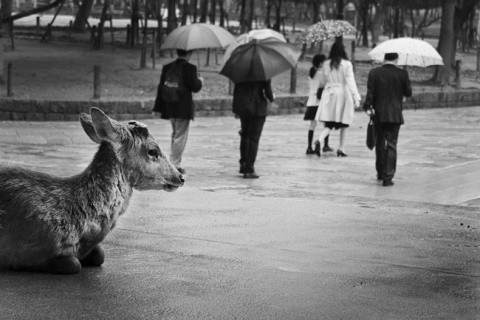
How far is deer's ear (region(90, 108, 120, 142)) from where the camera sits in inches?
261

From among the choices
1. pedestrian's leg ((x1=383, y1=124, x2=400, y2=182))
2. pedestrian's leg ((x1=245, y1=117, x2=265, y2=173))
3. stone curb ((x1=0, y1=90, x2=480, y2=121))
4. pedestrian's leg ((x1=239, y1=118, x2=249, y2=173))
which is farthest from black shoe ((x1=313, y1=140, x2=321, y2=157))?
stone curb ((x1=0, y1=90, x2=480, y2=121))

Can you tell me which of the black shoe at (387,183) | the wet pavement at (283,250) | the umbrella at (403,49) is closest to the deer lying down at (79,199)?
the wet pavement at (283,250)

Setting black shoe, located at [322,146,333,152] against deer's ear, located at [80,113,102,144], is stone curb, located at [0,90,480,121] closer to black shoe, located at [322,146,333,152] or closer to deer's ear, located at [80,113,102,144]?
black shoe, located at [322,146,333,152]

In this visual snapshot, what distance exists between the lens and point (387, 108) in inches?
547

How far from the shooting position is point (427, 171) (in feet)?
50.4

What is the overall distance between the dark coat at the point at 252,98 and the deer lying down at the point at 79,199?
7.27m

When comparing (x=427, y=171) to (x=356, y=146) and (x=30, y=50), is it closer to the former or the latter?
(x=356, y=146)

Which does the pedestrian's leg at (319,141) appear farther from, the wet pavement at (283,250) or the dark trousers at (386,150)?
the dark trousers at (386,150)

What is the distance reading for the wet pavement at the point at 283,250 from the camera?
20.8 feet

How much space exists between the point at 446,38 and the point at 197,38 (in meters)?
21.5

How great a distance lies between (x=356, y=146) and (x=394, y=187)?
560cm

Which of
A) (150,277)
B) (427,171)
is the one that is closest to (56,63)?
(427,171)

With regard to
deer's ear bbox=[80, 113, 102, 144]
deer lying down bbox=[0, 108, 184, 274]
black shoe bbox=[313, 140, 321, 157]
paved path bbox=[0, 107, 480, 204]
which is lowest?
paved path bbox=[0, 107, 480, 204]

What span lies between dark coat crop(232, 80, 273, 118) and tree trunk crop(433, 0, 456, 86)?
2162 centimetres
